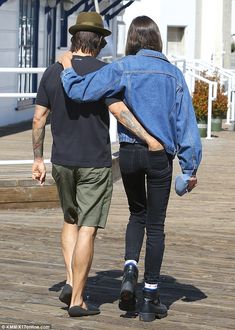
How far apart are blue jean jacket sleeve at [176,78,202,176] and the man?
33cm

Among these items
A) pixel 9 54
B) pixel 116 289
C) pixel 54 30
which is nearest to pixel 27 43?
pixel 9 54

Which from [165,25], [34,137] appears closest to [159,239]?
[34,137]

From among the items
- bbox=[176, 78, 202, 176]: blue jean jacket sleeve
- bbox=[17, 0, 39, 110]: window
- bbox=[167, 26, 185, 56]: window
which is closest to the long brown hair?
bbox=[176, 78, 202, 176]: blue jean jacket sleeve

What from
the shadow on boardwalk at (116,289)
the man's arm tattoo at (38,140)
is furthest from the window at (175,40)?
the man's arm tattoo at (38,140)

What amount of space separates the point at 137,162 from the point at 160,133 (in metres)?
0.21

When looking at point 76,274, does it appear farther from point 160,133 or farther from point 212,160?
point 212,160

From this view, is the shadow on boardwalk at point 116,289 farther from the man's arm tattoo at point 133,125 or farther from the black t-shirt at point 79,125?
the man's arm tattoo at point 133,125

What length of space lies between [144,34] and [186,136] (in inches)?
24.0

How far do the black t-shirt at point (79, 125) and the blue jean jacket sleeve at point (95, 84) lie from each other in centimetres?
9

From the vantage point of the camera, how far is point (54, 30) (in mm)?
19047

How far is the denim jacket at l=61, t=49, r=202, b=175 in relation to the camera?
217 inches

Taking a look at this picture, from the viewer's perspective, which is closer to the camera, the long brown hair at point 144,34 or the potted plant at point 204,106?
the long brown hair at point 144,34

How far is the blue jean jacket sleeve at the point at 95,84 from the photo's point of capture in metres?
5.49

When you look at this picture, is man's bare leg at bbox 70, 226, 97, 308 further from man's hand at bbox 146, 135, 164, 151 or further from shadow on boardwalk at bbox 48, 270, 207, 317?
man's hand at bbox 146, 135, 164, 151
